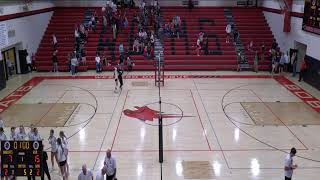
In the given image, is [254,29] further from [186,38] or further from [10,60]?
[10,60]

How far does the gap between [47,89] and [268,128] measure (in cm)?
1347

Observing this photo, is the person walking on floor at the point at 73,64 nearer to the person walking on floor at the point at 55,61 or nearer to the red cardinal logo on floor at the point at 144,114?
the person walking on floor at the point at 55,61

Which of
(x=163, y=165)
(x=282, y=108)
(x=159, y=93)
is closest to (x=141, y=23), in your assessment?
(x=159, y=93)

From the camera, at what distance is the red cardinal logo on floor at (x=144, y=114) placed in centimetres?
1828

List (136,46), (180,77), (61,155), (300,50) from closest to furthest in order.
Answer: (61,155) → (180,77) → (300,50) → (136,46)

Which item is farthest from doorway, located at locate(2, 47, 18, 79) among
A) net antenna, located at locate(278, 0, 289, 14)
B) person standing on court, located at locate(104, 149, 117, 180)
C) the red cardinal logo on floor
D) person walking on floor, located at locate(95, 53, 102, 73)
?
net antenna, located at locate(278, 0, 289, 14)

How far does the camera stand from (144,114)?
18.7 meters

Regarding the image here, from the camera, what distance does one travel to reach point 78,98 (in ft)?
70.1

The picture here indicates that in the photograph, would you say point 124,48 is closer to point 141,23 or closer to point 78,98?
point 141,23
